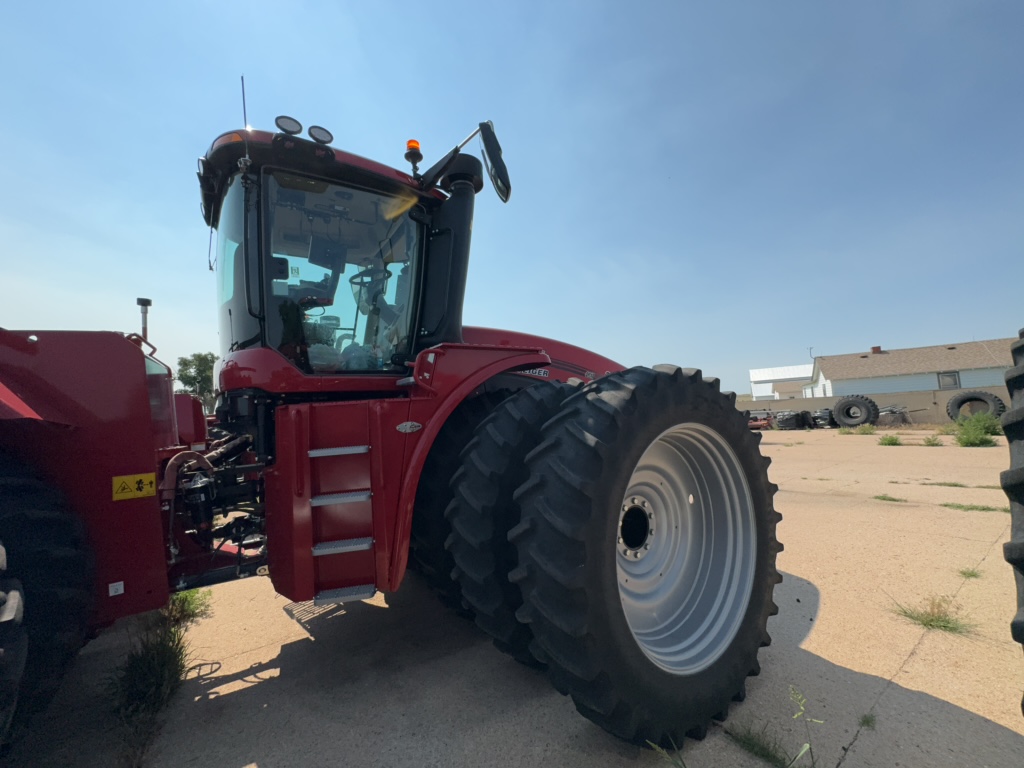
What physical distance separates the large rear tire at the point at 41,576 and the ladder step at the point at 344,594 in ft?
2.63

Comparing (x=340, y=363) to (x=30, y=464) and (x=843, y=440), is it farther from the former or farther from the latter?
(x=843, y=440)

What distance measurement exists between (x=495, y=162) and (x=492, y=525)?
175 centimetres

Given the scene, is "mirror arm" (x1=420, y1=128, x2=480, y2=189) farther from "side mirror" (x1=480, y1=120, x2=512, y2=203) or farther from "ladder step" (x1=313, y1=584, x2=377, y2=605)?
"ladder step" (x1=313, y1=584, x2=377, y2=605)

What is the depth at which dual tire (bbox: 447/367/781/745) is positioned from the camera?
1772mm

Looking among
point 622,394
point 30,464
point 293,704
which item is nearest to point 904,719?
point 622,394

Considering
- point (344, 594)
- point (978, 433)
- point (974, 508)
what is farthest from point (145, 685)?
point (978, 433)

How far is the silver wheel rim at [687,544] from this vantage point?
2326mm

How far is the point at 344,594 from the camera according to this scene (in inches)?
85.7

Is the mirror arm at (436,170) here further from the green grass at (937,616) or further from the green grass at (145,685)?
the green grass at (937,616)

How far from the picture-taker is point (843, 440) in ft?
49.0

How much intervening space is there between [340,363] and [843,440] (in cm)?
1621

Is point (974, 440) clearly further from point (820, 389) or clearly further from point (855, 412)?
point (820, 389)

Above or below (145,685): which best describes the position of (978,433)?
below

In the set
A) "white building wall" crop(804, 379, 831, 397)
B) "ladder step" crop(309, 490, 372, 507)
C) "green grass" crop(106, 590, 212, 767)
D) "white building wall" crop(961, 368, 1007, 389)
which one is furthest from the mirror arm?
"white building wall" crop(804, 379, 831, 397)
